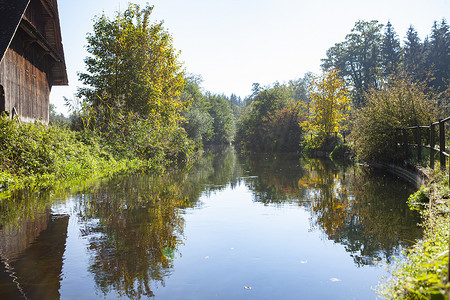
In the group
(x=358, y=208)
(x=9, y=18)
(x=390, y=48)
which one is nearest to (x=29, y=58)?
(x=9, y=18)

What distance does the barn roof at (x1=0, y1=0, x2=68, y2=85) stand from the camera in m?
13.4

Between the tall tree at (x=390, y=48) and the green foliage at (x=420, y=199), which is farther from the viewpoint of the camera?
the tall tree at (x=390, y=48)

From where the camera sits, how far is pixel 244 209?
8.55m

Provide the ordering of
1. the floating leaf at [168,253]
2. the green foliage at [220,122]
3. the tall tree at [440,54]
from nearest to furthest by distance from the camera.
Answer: the floating leaf at [168,253] → the tall tree at [440,54] → the green foliage at [220,122]

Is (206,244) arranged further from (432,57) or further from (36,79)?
(432,57)

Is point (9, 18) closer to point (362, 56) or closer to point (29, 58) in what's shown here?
point (29, 58)

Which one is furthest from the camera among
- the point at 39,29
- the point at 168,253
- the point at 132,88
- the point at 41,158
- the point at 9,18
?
the point at 132,88

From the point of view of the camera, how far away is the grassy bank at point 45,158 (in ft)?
34.7

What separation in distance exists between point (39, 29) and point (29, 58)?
2.23 metres

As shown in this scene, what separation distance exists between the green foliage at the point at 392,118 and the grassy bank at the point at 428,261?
614 centimetres

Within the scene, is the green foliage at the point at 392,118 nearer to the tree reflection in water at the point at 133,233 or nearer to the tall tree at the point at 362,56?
the tree reflection in water at the point at 133,233

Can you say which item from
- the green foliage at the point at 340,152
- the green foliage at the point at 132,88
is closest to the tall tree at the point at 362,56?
the green foliage at the point at 340,152

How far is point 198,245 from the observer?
5.52m

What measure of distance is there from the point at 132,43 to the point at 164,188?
1497cm
